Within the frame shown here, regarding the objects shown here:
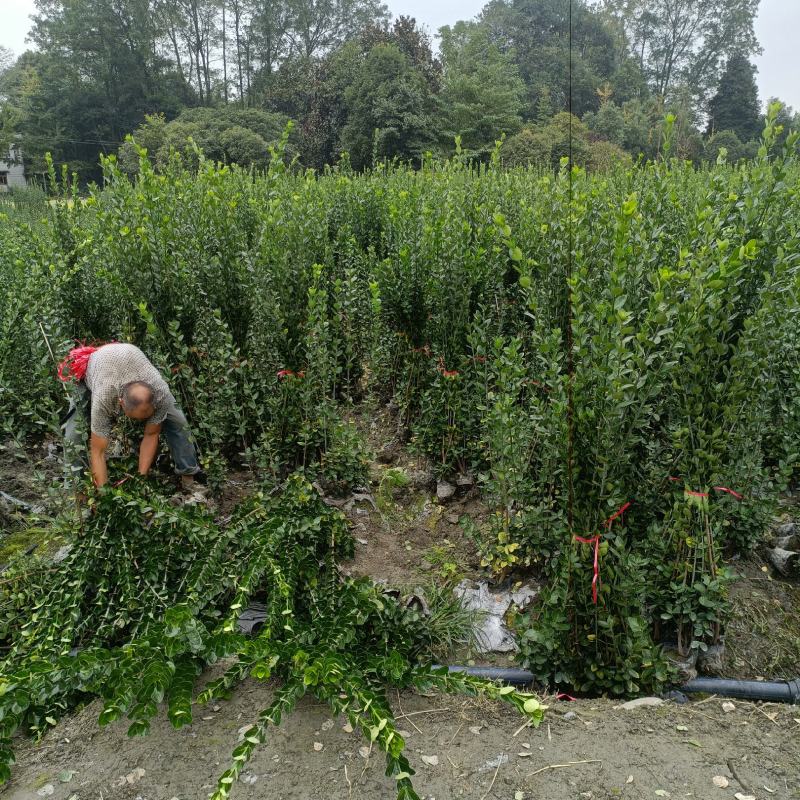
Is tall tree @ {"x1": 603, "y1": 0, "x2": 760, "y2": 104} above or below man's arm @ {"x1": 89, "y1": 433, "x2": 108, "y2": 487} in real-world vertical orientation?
above

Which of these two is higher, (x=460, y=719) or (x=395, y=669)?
(x=395, y=669)

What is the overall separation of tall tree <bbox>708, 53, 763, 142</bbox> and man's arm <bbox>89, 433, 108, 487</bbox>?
42650 millimetres

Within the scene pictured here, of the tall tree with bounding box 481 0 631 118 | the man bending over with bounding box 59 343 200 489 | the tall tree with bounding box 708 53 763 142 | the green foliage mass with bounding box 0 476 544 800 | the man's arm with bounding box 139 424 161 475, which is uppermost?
the tall tree with bounding box 481 0 631 118

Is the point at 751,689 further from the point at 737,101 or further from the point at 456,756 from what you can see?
the point at 737,101

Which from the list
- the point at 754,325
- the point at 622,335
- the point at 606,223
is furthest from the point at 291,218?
the point at 754,325

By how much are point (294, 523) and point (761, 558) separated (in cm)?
240

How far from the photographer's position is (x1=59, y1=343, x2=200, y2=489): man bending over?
346 cm

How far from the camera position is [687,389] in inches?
101

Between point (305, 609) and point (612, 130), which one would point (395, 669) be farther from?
point (612, 130)

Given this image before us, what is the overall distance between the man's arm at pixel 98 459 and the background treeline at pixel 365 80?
1561cm

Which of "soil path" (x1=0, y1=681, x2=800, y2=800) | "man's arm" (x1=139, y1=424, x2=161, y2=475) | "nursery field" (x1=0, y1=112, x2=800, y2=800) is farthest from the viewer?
"man's arm" (x1=139, y1=424, x2=161, y2=475)

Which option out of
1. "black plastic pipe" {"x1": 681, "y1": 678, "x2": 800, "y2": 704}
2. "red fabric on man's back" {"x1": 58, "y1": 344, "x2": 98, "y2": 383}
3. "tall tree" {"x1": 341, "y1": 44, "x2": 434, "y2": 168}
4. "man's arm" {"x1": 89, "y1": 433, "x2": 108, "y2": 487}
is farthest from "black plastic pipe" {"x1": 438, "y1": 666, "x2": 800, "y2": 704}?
"tall tree" {"x1": 341, "y1": 44, "x2": 434, "y2": 168}

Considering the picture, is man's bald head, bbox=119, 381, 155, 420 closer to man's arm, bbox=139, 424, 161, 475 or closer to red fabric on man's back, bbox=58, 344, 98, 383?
man's arm, bbox=139, 424, 161, 475

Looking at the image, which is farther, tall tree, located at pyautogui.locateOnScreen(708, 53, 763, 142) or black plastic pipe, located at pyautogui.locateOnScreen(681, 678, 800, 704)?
tall tree, located at pyautogui.locateOnScreen(708, 53, 763, 142)
